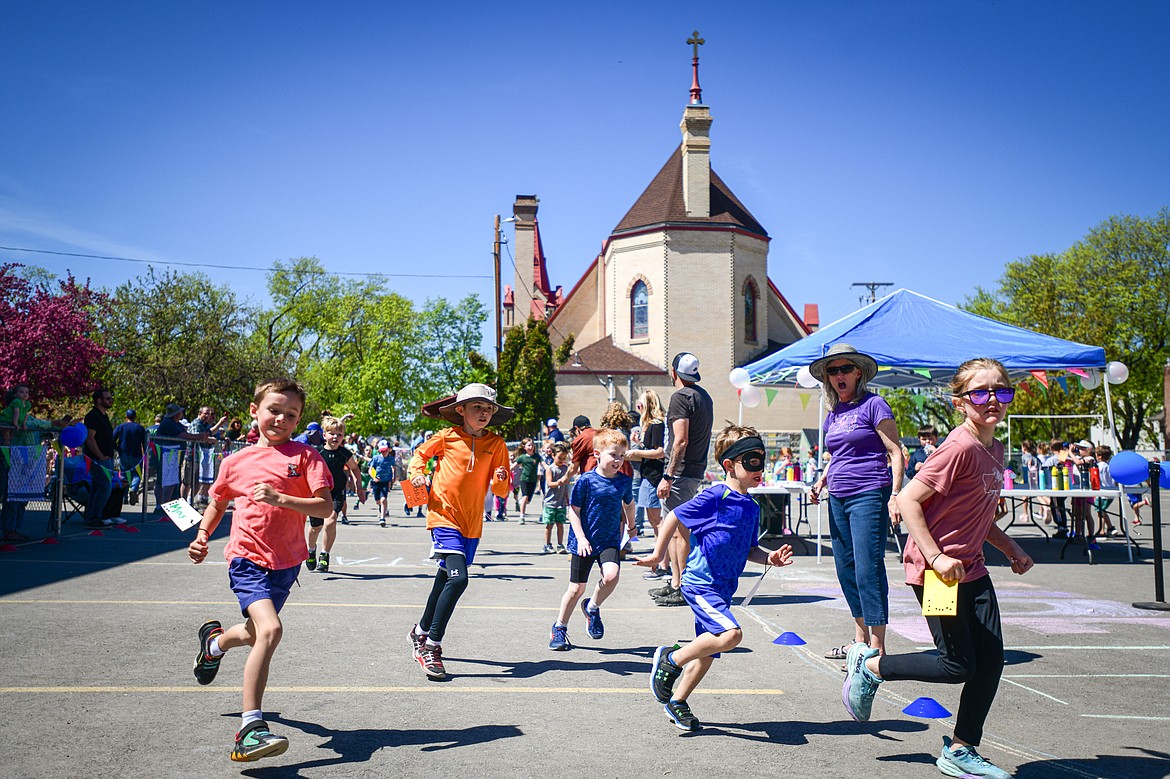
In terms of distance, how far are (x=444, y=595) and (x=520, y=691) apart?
808 mm

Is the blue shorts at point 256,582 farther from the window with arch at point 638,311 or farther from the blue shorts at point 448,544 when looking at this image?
the window with arch at point 638,311

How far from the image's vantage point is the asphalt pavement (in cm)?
435

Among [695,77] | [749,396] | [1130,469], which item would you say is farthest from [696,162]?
[1130,469]

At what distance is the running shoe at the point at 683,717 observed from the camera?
484cm

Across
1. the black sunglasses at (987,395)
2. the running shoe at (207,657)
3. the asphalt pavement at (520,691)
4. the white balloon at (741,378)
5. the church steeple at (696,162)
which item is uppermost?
the church steeple at (696,162)

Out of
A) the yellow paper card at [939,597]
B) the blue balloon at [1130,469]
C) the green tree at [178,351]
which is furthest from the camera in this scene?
the green tree at [178,351]

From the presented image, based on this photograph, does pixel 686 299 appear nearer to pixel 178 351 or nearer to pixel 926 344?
pixel 178 351

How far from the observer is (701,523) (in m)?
5.17

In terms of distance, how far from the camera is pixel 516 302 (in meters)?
57.1

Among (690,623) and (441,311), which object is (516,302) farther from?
(690,623)

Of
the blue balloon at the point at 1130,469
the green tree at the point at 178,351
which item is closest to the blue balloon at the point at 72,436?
the blue balloon at the point at 1130,469

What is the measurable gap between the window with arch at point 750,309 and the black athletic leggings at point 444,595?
1645 inches

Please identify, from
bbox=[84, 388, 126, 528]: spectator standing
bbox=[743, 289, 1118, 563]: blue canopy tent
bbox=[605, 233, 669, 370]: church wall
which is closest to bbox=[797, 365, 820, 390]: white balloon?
bbox=[743, 289, 1118, 563]: blue canopy tent

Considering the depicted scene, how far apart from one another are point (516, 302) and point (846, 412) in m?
51.2
